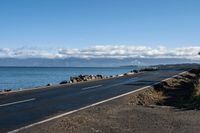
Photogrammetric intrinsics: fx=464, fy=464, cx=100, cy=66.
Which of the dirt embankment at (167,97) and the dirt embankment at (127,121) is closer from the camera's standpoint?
the dirt embankment at (127,121)

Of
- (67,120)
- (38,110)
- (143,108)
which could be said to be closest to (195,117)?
(143,108)

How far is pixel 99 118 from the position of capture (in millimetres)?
15180

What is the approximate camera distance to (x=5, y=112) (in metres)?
16.5

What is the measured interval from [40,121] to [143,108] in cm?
536

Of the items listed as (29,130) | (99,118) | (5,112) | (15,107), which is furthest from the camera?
(15,107)

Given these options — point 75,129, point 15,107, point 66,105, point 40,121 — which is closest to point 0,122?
point 40,121

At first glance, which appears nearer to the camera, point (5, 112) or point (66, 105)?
point (5, 112)

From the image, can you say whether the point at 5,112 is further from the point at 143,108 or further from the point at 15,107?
the point at 143,108

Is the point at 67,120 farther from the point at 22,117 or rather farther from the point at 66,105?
the point at 66,105

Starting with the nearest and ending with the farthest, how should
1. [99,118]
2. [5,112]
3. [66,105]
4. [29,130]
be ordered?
[29,130] → [99,118] → [5,112] → [66,105]

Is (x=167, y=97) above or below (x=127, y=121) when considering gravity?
below

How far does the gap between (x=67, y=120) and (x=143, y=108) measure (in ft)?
15.1

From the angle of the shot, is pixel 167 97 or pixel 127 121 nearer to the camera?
pixel 127 121

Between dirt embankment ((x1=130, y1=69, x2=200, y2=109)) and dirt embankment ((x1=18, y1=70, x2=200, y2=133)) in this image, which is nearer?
dirt embankment ((x1=18, y1=70, x2=200, y2=133))
